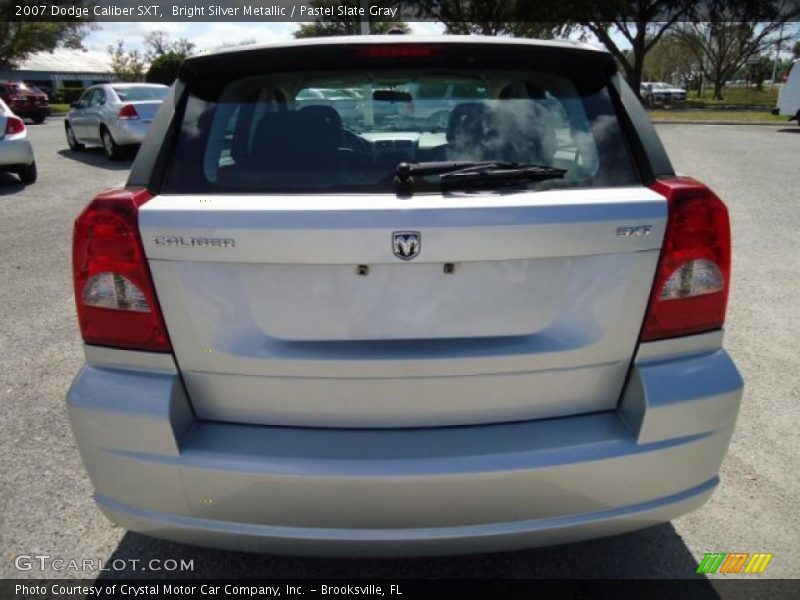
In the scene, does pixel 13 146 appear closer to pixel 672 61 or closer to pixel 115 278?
pixel 115 278

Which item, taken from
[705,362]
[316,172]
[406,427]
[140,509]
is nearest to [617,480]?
[705,362]

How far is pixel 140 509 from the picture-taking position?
182 centimetres

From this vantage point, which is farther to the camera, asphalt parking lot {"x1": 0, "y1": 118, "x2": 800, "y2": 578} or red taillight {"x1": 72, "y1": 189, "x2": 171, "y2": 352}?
asphalt parking lot {"x1": 0, "y1": 118, "x2": 800, "y2": 578}

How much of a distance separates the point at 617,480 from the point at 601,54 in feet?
4.41

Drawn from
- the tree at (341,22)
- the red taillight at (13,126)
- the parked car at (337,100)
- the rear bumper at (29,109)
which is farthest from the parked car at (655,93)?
the parked car at (337,100)

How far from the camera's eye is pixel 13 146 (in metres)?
10.0

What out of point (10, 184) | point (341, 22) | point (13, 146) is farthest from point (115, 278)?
point (341, 22)

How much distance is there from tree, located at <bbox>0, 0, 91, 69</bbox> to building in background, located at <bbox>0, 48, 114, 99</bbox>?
36.0 feet

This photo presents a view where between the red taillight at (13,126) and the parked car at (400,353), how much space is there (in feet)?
32.6

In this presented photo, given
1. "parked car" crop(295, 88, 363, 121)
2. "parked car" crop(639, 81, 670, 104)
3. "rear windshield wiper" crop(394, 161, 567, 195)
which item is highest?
"parked car" crop(639, 81, 670, 104)

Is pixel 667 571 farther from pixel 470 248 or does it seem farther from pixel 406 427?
pixel 470 248

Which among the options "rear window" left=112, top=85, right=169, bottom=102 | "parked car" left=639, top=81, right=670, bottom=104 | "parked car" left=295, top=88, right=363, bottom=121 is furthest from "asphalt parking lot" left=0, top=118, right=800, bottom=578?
"parked car" left=639, top=81, right=670, bottom=104

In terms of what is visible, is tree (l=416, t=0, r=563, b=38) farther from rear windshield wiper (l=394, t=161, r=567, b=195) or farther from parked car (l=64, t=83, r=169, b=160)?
rear windshield wiper (l=394, t=161, r=567, b=195)

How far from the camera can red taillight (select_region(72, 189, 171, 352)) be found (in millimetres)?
1745
